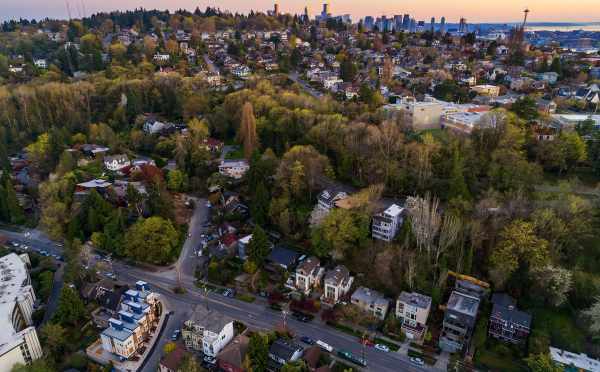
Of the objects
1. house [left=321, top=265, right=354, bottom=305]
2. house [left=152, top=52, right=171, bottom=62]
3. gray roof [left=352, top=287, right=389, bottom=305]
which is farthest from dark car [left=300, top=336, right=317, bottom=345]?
house [left=152, top=52, right=171, bottom=62]

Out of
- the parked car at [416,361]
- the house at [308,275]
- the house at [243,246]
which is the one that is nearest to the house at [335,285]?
the house at [308,275]

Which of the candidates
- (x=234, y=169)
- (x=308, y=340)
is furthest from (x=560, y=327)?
(x=234, y=169)

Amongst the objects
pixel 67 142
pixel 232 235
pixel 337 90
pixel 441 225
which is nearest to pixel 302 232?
pixel 232 235

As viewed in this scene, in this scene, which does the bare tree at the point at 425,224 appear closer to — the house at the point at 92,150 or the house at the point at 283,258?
the house at the point at 283,258

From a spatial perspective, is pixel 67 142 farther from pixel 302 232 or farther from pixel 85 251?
pixel 302 232

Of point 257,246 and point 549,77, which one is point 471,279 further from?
point 549,77
